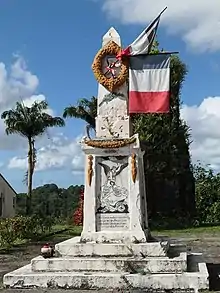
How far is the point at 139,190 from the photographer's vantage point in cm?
1019

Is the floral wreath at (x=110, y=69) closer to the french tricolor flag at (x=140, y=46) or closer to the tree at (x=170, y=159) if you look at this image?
the french tricolor flag at (x=140, y=46)

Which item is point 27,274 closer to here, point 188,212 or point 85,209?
point 85,209

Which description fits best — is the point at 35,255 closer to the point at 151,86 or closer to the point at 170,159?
the point at 151,86

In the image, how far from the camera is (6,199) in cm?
4775

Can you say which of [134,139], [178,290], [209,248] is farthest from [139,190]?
[209,248]

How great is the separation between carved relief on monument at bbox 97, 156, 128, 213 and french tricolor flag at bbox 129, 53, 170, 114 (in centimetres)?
119

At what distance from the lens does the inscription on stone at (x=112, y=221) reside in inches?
397

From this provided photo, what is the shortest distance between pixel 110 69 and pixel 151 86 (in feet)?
3.58

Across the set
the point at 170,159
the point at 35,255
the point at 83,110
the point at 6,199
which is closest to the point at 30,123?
the point at 83,110

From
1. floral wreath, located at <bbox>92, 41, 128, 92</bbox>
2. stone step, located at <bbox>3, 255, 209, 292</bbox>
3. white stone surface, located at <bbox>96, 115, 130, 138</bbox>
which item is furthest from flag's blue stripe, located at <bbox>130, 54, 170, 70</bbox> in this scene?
stone step, located at <bbox>3, 255, 209, 292</bbox>

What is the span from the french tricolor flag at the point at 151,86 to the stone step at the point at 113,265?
317 centimetres

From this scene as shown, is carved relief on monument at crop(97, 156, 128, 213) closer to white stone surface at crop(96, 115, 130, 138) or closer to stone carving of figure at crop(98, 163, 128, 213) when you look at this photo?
stone carving of figure at crop(98, 163, 128, 213)

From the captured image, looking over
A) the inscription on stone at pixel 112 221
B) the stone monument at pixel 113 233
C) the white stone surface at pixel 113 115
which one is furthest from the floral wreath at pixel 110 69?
the inscription on stone at pixel 112 221

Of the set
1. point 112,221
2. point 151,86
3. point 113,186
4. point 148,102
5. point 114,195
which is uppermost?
point 151,86
